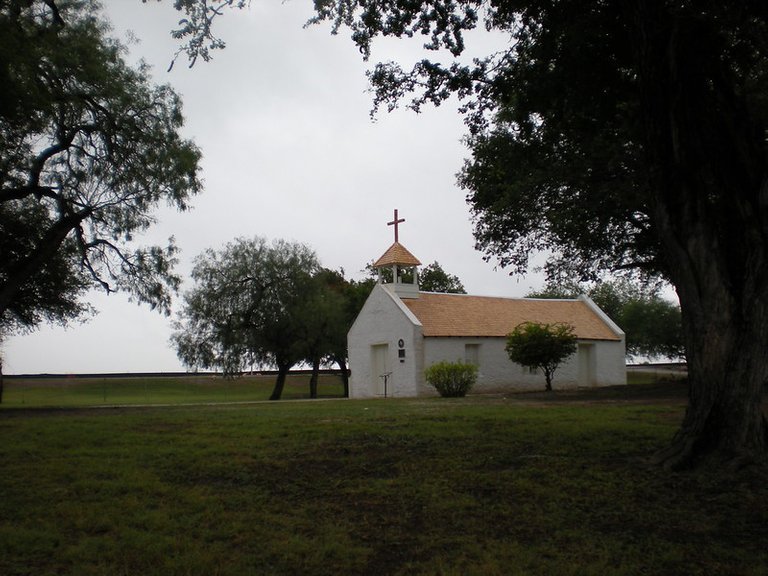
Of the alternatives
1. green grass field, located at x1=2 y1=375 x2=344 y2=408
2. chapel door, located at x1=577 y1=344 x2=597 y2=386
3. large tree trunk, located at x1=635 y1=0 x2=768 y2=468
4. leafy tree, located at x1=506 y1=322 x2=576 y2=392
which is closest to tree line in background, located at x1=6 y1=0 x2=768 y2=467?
large tree trunk, located at x1=635 y1=0 x2=768 y2=468

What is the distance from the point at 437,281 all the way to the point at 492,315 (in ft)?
108

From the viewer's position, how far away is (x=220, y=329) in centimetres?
4238

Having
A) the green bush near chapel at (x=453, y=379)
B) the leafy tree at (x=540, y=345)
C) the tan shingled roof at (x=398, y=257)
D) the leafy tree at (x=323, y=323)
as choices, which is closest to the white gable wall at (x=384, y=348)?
the tan shingled roof at (x=398, y=257)

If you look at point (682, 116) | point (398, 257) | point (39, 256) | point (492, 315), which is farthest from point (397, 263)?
point (682, 116)

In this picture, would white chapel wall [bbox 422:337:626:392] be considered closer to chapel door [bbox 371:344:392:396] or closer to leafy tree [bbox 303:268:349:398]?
chapel door [bbox 371:344:392:396]

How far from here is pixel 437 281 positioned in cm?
6850

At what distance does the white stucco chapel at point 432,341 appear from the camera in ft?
105

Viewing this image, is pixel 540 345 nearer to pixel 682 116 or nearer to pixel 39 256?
pixel 39 256

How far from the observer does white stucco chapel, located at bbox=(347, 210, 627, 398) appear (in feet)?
105

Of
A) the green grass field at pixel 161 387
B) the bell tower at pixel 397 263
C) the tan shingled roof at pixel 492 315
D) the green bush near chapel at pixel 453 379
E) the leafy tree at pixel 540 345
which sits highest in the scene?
the bell tower at pixel 397 263

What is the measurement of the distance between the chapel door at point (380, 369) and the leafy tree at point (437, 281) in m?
32.7

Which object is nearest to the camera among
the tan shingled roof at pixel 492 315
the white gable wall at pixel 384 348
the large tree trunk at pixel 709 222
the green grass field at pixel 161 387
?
the large tree trunk at pixel 709 222

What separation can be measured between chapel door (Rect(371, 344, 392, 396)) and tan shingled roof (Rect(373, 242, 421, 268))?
399 cm

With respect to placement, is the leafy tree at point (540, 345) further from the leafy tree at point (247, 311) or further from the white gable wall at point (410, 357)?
the leafy tree at point (247, 311)
